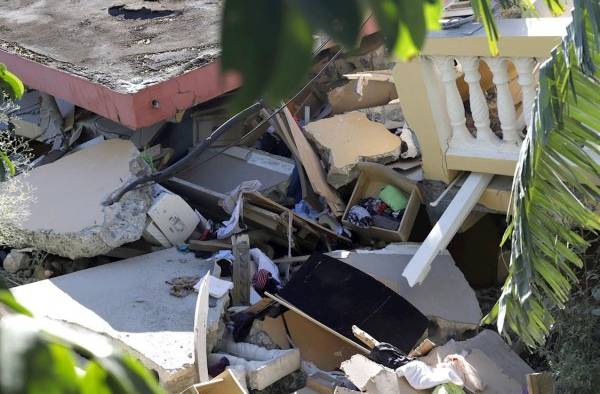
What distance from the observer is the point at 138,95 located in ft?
21.5

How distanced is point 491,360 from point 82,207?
10.6ft

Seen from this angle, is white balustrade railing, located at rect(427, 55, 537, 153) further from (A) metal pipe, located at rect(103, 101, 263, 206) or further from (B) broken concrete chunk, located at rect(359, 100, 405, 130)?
(B) broken concrete chunk, located at rect(359, 100, 405, 130)

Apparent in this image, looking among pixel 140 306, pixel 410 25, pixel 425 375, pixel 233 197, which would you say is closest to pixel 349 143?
pixel 233 197

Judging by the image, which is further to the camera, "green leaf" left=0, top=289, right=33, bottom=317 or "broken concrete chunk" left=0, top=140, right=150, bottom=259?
"broken concrete chunk" left=0, top=140, right=150, bottom=259

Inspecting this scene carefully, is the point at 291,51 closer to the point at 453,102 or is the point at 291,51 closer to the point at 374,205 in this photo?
the point at 453,102

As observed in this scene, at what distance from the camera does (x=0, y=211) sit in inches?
247

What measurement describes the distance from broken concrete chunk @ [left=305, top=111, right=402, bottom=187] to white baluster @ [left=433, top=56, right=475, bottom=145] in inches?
44.4

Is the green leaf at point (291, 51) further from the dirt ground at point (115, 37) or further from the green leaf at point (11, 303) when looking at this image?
the dirt ground at point (115, 37)

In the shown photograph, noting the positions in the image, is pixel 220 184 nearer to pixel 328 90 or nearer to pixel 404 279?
pixel 328 90

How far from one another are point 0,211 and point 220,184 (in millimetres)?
1917

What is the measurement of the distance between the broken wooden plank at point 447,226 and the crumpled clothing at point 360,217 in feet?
3.35

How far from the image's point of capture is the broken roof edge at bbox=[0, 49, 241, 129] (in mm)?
6617

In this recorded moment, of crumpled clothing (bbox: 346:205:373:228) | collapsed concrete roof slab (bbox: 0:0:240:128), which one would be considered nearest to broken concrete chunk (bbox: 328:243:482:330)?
crumpled clothing (bbox: 346:205:373:228)

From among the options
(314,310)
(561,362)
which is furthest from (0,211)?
(561,362)
